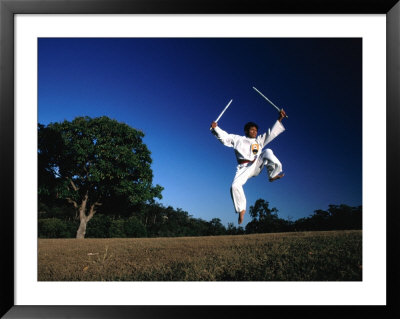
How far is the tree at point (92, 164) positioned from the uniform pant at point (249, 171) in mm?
8105

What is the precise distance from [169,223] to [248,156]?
7.12 meters

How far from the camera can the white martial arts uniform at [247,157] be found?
3.64m

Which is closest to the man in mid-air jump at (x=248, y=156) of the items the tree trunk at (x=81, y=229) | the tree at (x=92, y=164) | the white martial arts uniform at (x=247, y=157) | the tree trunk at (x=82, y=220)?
the white martial arts uniform at (x=247, y=157)

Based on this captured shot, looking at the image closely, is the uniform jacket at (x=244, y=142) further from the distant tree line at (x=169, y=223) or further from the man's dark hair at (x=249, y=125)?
the distant tree line at (x=169, y=223)

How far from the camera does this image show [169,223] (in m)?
10.1

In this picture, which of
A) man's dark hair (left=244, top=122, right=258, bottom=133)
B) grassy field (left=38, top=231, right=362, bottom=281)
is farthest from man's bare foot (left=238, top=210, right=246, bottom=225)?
man's dark hair (left=244, top=122, right=258, bottom=133)

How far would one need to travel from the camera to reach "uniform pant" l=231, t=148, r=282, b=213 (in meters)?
3.60

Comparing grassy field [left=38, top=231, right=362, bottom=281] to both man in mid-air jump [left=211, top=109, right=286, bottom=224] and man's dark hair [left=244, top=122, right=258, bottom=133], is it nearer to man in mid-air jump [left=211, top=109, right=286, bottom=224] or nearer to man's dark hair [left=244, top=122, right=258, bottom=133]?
man in mid-air jump [left=211, top=109, right=286, bottom=224]

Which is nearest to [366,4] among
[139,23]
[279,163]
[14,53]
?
[279,163]

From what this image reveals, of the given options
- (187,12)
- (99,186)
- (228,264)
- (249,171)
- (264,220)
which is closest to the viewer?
(187,12)

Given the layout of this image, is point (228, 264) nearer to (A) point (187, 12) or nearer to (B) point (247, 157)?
(B) point (247, 157)

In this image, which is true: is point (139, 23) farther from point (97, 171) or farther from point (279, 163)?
point (97, 171)

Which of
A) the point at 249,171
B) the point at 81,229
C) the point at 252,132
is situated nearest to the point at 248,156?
the point at 249,171

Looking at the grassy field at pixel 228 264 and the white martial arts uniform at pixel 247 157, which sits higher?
the white martial arts uniform at pixel 247 157
